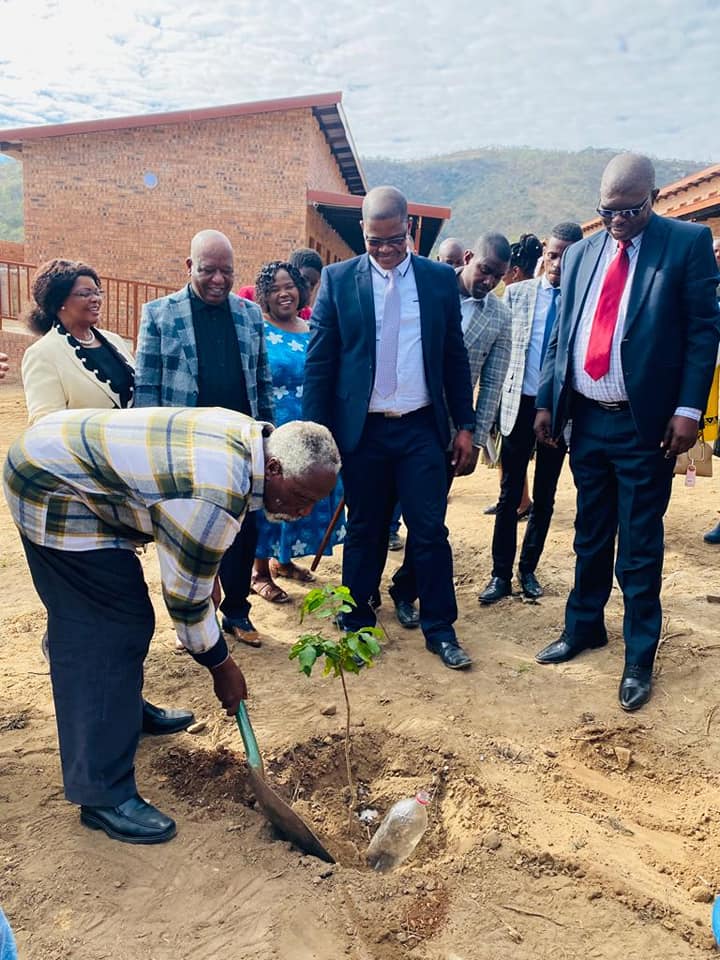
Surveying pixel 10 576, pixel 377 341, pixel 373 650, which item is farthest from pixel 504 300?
pixel 10 576

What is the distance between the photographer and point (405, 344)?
331 cm

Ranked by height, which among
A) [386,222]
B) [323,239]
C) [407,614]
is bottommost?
[407,614]

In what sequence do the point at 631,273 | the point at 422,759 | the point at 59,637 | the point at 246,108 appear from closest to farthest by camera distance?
the point at 59,637 → the point at 422,759 → the point at 631,273 → the point at 246,108

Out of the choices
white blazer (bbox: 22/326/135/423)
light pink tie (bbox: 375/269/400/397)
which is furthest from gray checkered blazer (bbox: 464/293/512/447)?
white blazer (bbox: 22/326/135/423)

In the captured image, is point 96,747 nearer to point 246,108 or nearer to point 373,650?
point 373,650

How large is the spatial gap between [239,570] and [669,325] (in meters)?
2.21

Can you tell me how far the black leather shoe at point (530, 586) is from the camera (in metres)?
4.27

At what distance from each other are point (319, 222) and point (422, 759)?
14479 mm

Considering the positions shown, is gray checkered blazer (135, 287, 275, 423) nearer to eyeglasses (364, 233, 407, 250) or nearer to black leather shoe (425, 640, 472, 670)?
eyeglasses (364, 233, 407, 250)

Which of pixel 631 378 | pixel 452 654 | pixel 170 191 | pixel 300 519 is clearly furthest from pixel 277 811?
pixel 170 191

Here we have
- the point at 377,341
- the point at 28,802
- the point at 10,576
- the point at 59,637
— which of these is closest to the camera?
the point at 59,637

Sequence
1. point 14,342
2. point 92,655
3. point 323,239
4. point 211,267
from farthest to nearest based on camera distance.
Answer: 1. point 323,239
2. point 14,342
3. point 211,267
4. point 92,655

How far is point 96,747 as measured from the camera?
2.24 meters

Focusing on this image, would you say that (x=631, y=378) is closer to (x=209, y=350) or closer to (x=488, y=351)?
(x=488, y=351)
